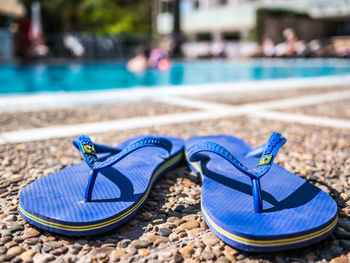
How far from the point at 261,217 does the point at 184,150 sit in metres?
1.01

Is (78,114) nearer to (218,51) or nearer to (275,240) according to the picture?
(275,240)

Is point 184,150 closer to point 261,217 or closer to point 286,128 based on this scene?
point 261,217

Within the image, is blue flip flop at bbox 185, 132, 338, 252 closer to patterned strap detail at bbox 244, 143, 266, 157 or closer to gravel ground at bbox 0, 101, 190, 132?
patterned strap detail at bbox 244, 143, 266, 157

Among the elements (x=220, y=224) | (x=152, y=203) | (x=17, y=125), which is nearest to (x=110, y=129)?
(x=17, y=125)

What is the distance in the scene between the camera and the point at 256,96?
5.65 m

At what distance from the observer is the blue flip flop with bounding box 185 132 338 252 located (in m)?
1.23

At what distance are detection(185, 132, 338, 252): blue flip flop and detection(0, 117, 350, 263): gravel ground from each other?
0.25 feet

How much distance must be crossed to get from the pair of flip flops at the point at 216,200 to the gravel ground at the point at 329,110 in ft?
8.55

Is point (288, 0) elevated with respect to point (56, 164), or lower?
elevated

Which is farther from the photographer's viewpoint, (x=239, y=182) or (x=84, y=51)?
(x=84, y=51)

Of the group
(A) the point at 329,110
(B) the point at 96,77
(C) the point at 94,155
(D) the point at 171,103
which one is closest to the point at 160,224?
(C) the point at 94,155

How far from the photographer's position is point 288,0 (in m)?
25.1

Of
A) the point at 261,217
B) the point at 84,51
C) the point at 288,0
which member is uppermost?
the point at 288,0

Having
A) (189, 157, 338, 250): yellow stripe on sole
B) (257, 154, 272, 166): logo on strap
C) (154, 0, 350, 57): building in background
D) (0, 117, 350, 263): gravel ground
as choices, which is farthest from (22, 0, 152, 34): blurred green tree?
(189, 157, 338, 250): yellow stripe on sole
